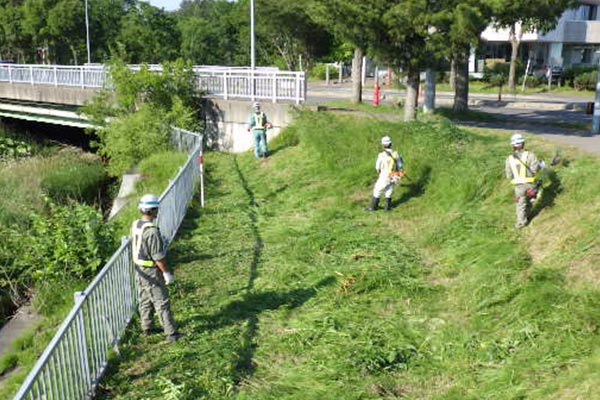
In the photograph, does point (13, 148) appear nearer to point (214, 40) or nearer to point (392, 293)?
point (392, 293)

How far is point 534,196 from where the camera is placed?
8.48 metres

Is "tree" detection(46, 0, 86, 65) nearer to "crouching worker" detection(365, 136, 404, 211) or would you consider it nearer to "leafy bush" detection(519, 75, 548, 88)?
"leafy bush" detection(519, 75, 548, 88)

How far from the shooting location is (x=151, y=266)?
20.2ft

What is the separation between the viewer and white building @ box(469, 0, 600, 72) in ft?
135

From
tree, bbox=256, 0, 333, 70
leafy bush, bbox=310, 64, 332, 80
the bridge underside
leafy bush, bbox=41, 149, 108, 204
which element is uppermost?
tree, bbox=256, 0, 333, 70

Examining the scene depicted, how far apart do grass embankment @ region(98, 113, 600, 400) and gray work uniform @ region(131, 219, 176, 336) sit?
29 centimetres

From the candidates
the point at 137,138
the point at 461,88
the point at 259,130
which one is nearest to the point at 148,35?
the point at 461,88

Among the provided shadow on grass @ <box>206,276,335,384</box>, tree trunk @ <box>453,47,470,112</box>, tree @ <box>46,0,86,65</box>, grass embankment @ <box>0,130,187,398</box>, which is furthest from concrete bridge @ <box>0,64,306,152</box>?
tree @ <box>46,0,86,65</box>

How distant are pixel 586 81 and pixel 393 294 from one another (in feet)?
101

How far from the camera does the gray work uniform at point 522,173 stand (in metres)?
8.28

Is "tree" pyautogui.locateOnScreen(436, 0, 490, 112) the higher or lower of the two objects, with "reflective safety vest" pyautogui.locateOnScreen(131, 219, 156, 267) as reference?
higher

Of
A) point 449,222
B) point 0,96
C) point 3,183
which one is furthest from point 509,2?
point 0,96

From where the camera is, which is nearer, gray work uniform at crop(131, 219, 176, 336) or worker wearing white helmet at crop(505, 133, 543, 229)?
gray work uniform at crop(131, 219, 176, 336)

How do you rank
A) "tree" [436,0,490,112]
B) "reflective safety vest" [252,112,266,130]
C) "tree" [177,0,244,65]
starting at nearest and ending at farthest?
1. "tree" [436,0,490,112]
2. "reflective safety vest" [252,112,266,130]
3. "tree" [177,0,244,65]
